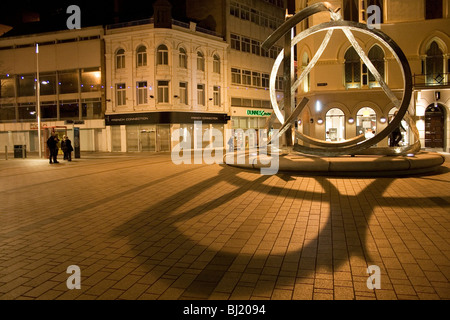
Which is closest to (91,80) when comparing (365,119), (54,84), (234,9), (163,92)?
(54,84)

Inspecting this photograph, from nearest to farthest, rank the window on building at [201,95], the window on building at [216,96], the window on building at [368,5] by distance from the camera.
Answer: the window on building at [368,5]
the window on building at [201,95]
the window on building at [216,96]

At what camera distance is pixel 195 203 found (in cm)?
942

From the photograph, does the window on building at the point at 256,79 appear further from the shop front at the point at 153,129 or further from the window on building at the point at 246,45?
the shop front at the point at 153,129

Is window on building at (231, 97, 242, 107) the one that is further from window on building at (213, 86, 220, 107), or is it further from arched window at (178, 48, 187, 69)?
arched window at (178, 48, 187, 69)

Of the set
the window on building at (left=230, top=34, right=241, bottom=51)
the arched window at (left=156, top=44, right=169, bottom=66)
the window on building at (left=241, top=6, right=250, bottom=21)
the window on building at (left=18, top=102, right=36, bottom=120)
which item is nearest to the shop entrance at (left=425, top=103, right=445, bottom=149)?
the window on building at (left=230, top=34, right=241, bottom=51)

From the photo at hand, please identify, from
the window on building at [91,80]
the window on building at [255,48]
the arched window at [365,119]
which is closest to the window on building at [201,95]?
Result: the window on building at [255,48]

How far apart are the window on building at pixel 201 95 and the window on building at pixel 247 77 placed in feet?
21.8

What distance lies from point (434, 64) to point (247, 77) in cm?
2123

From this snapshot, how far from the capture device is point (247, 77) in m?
45.7

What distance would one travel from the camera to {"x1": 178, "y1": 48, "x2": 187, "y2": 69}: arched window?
1491 inches

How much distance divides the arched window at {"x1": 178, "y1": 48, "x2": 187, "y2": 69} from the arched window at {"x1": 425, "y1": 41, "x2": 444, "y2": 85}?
21.7m

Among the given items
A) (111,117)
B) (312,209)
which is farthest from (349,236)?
(111,117)

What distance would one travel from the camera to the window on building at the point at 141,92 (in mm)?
Answer: 37719
